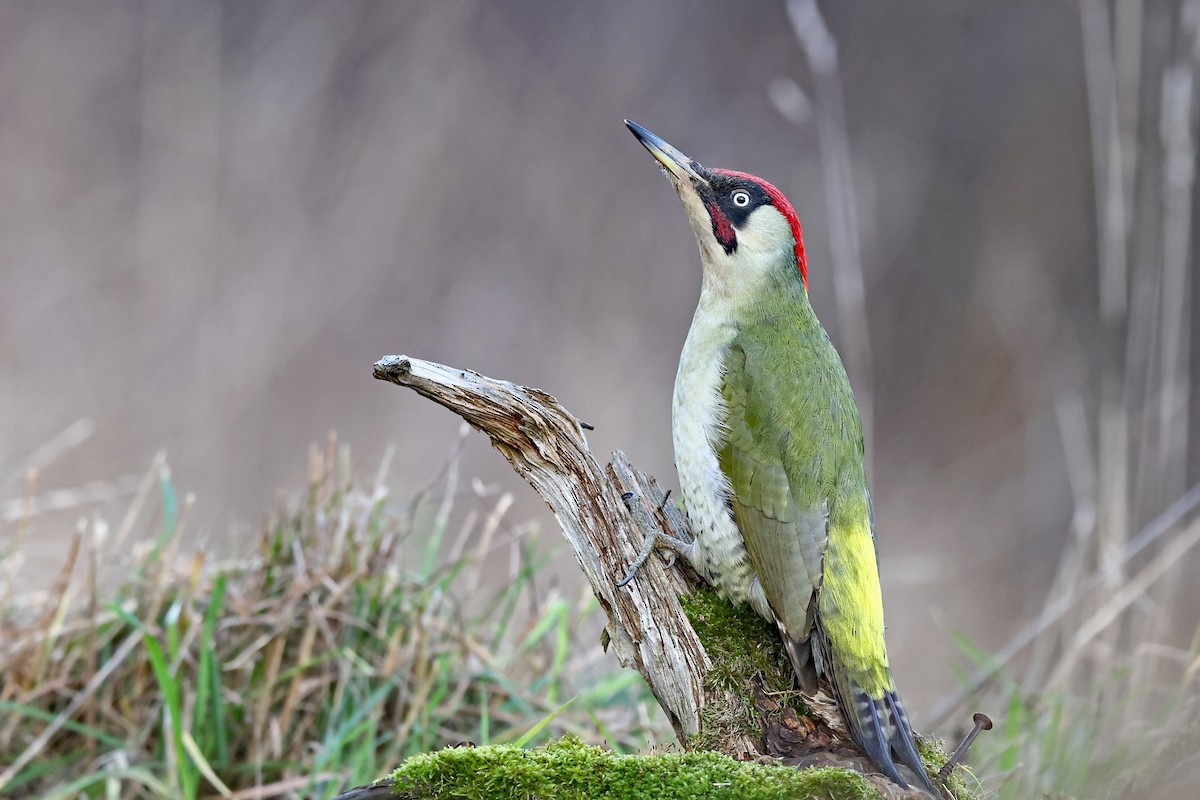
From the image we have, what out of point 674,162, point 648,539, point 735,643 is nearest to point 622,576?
point 648,539

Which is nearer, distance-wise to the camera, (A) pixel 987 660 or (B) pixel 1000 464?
(A) pixel 987 660

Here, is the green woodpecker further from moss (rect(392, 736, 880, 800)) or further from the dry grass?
the dry grass

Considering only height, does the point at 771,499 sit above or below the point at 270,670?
above

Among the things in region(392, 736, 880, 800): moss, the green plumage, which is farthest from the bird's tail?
region(392, 736, 880, 800): moss

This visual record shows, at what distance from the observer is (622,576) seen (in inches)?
111

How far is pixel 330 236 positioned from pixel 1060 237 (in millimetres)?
5002

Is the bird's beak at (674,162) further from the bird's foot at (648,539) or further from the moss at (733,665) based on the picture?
the moss at (733,665)

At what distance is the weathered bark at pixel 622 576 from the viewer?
104 inches

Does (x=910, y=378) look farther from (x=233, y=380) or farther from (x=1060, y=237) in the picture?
(x=233, y=380)

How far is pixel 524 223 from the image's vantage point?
8.56m

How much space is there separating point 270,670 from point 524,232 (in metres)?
5.32

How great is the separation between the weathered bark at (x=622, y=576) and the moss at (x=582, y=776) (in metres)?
0.29

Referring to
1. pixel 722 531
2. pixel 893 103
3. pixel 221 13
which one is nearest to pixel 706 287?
pixel 722 531

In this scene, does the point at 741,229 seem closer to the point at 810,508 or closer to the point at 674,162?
the point at 674,162
